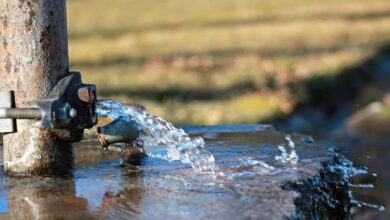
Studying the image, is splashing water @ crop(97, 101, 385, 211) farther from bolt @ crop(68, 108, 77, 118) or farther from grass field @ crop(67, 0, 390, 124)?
grass field @ crop(67, 0, 390, 124)

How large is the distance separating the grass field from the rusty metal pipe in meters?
3.74

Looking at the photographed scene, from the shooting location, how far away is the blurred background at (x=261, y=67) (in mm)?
6977

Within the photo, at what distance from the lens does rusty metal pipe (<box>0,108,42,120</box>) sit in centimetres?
290

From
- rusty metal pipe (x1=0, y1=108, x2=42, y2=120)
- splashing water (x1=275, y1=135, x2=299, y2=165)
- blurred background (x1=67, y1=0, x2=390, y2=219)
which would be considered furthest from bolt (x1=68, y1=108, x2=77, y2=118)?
blurred background (x1=67, y1=0, x2=390, y2=219)

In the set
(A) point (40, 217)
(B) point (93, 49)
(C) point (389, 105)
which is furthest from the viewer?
(B) point (93, 49)

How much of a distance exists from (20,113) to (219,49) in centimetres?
→ 829

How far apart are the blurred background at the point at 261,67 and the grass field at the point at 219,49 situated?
0.05 feet

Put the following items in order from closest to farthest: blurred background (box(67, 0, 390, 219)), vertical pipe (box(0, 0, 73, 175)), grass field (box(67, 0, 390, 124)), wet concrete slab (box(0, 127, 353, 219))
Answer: wet concrete slab (box(0, 127, 353, 219)) → vertical pipe (box(0, 0, 73, 175)) → blurred background (box(67, 0, 390, 219)) → grass field (box(67, 0, 390, 124))

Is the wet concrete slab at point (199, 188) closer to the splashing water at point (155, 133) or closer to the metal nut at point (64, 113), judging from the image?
the splashing water at point (155, 133)

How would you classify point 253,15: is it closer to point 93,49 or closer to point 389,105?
point 93,49

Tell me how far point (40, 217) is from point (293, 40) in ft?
32.1

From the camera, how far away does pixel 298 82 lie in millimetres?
8406

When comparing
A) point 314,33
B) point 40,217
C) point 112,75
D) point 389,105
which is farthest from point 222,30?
point 40,217

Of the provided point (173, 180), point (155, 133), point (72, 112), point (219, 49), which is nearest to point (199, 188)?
point (173, 180)
